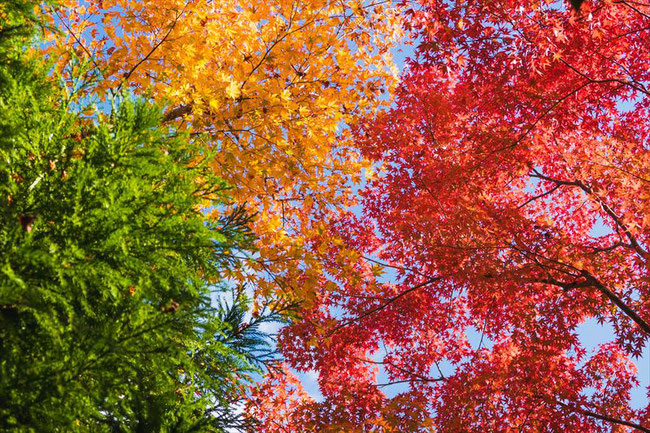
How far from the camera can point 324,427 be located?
8141mm

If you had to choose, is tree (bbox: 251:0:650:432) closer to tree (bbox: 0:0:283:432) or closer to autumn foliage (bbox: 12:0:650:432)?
autumn foliage (bbox: 12:0:650:432)

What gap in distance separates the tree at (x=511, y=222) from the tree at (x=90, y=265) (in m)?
3.86

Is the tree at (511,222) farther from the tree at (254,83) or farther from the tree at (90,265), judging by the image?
the tree at (90,265)

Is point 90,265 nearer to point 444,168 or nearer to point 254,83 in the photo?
point 254,83

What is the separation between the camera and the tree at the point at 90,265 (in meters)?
2.16

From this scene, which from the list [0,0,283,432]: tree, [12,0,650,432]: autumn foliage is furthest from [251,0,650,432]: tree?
[0,0,283,432]: tree

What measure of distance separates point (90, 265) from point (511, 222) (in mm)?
6092

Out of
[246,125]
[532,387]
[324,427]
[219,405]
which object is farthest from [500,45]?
[324,427]

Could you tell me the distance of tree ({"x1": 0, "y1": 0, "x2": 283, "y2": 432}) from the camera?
2.16 metres

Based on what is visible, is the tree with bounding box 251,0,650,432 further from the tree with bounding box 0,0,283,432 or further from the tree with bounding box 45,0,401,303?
the tree with bounding box 0,0,283,432

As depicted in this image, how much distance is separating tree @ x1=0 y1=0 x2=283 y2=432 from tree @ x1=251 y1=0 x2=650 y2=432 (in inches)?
152

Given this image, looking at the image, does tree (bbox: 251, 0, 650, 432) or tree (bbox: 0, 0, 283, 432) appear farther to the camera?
tree (bbox: 251, 0, 650, 432)

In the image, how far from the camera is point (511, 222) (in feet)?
22.3

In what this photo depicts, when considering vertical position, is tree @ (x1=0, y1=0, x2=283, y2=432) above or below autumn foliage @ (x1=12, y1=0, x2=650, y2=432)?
below
